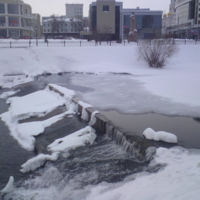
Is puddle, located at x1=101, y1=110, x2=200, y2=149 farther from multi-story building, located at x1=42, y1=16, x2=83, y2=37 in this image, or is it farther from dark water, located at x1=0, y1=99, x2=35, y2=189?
multi-story building, located at x1=42, y1=16, x2=83, y2=37

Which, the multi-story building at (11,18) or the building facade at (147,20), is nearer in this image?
the multi-story building at (11,18)

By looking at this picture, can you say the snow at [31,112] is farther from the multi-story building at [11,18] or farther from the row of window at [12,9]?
the row of window at [12,9]

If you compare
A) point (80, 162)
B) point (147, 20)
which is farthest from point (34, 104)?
point (147, 20)

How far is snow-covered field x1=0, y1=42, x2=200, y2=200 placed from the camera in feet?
14.4

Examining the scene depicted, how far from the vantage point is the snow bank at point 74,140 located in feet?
21.8

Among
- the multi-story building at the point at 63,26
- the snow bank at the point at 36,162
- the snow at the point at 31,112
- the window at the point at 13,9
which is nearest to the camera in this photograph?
the snow bank at the point at 36,162

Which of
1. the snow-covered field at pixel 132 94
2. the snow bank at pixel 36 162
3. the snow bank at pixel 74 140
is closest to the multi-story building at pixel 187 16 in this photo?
the snow-covered field at pixel 132 94

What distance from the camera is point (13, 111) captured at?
1016 centimetres

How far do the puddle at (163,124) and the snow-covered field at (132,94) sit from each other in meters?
0.48

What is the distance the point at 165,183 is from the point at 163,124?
3193 mm

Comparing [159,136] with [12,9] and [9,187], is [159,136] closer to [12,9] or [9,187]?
[9,187]

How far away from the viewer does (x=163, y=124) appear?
24.3 feet

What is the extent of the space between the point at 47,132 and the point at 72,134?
0.92 meters

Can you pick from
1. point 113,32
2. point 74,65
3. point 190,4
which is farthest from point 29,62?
point 190,4
